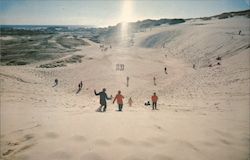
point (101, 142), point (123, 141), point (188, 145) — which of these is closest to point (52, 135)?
point (101, 142)

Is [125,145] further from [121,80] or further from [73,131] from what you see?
[121,80]

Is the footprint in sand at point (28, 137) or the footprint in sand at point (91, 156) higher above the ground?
the footprint in sand at point (28, 137)

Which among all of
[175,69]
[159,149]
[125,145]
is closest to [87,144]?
[125,145]

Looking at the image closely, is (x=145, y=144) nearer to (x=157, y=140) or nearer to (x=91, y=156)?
(x=157, y=140)

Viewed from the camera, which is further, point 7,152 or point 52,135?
point 52,135

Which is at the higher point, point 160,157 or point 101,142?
point 101,142

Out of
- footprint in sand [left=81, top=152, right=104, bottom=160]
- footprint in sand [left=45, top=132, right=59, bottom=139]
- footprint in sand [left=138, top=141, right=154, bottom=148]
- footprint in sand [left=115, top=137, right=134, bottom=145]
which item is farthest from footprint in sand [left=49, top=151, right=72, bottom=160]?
footprint in sand [left=138, top=141, right=154, bottom=148]

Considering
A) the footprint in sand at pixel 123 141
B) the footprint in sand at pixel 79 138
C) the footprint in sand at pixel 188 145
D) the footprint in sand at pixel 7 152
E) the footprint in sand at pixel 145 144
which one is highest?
the footprint in sand at pixel 79 138

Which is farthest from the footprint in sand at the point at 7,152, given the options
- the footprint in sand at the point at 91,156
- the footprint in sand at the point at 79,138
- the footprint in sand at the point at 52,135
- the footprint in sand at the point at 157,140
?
the footprint in sand at the point at 157,140

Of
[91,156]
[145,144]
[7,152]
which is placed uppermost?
Answer: [145,144]

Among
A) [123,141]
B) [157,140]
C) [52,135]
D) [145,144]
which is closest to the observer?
[145,144]

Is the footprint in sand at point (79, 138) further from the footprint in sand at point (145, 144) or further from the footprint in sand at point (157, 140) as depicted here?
the footprint in sand at point (157, 140)

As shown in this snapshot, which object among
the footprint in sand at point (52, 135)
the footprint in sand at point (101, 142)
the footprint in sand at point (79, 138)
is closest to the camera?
the footprint in sand at point (101, 142)

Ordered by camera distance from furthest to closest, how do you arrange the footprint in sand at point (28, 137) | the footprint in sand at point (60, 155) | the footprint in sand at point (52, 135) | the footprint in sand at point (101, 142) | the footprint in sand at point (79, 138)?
the footprint in sand at point (28, 137) < the footprint in sand at point (52, 135) < the footprint in sand at point (79, 138) < the footprint in sand at point (101, 142) < the footprint in sand at point (60, 155)
